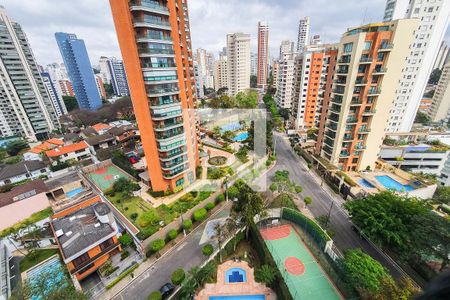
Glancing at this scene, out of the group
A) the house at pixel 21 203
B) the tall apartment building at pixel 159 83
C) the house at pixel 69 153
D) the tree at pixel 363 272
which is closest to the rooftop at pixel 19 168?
the house at pixel 69 153

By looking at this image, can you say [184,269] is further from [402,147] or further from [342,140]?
[402,147]

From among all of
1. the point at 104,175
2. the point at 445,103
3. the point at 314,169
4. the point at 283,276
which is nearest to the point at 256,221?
the point at 283,276

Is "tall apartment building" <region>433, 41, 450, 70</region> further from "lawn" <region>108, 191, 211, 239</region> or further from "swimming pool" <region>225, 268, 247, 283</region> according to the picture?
"swimming pool" <region>225, 268, 247, 283</region>

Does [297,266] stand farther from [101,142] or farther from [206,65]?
[206,65]

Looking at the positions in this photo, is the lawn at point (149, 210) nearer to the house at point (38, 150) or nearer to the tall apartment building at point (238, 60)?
the house at point (38, 150)

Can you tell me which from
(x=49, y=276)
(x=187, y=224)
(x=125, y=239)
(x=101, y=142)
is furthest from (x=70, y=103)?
(x=187, y=224)

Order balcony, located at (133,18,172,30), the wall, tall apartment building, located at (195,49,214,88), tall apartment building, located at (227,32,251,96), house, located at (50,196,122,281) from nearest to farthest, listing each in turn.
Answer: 1. house, located at (50,196,122,281)
2. balcony, located at (133,18,172,30)
3. the wall
4. tall apartment building, located at (227,32,251,96)
5. tall apartment building, located at (195,49,214,88)

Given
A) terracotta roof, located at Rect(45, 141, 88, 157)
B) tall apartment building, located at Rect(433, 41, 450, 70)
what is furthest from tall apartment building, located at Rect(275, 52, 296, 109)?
tall apartment building, located at Rect(433, 41, 450, 70)
